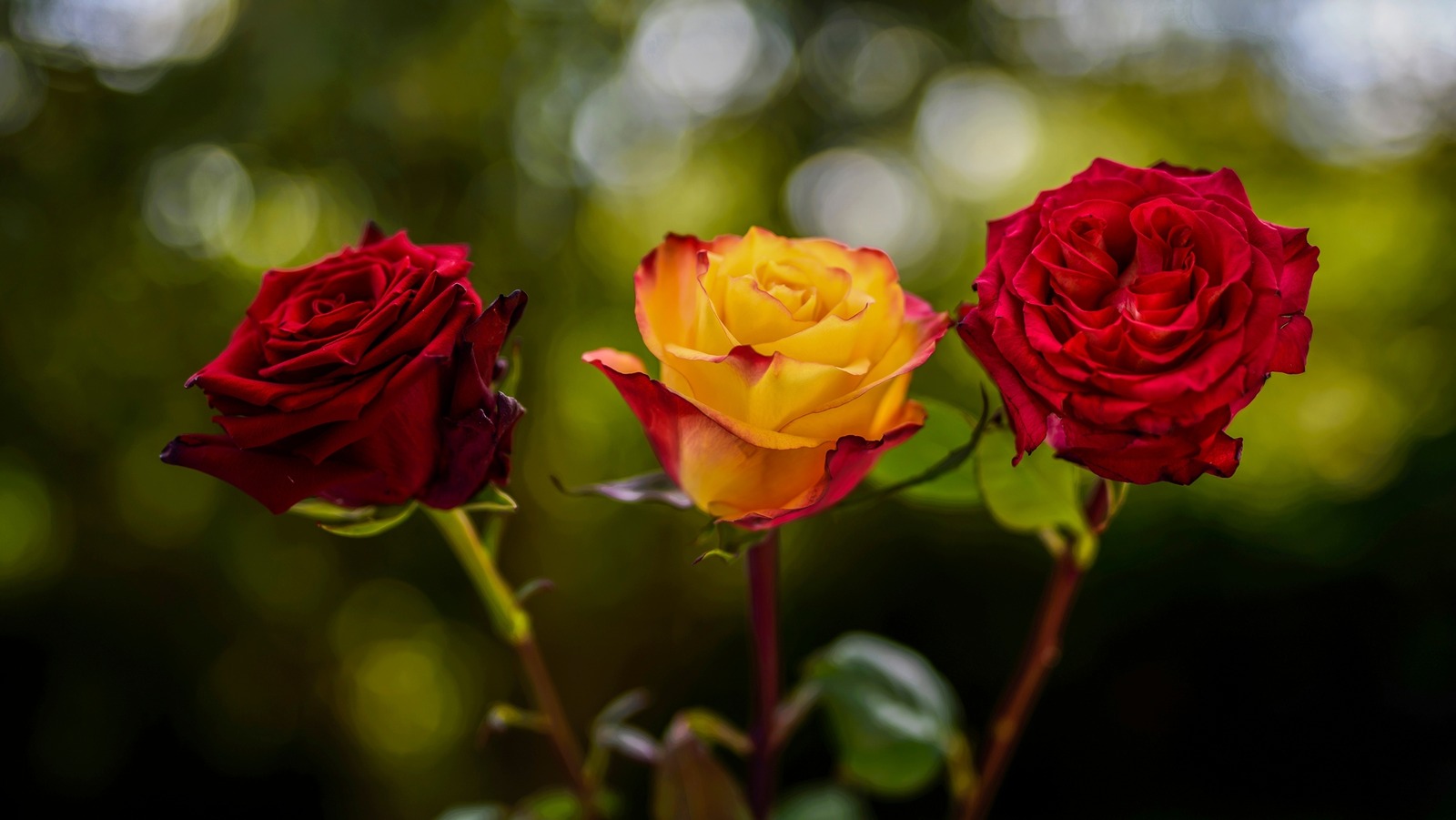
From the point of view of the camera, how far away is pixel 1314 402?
0.63 meters

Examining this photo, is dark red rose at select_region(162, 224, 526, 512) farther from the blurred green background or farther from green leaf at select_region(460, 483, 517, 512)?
the blurred green background

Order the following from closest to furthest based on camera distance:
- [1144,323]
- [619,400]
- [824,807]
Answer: [1144,323], [824,807], [619,400]

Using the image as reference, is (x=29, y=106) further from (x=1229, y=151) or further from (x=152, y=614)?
(x=1229, y=151)

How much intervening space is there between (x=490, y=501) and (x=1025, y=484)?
0.18 m

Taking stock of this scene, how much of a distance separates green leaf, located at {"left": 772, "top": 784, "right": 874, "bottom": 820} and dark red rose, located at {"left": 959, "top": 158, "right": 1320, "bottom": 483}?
0.27m

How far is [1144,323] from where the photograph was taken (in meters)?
0.25

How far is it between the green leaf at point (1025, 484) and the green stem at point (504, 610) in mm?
170

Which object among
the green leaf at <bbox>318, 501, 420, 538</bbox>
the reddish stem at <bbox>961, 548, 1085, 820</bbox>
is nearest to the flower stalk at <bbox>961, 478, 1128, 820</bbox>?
the reddish stem at <bbox>961, 548, 1085, 820</bbox>

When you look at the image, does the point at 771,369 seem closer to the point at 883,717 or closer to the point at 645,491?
the point at 645,491

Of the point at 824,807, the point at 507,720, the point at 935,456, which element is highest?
the point at 935,456

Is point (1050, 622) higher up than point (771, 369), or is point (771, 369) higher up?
point (771, 369)

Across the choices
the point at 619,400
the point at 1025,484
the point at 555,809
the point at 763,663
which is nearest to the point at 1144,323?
the point at 1025,484

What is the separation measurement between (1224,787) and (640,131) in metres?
Answer: 0.64

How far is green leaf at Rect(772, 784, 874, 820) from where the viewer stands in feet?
1.54
